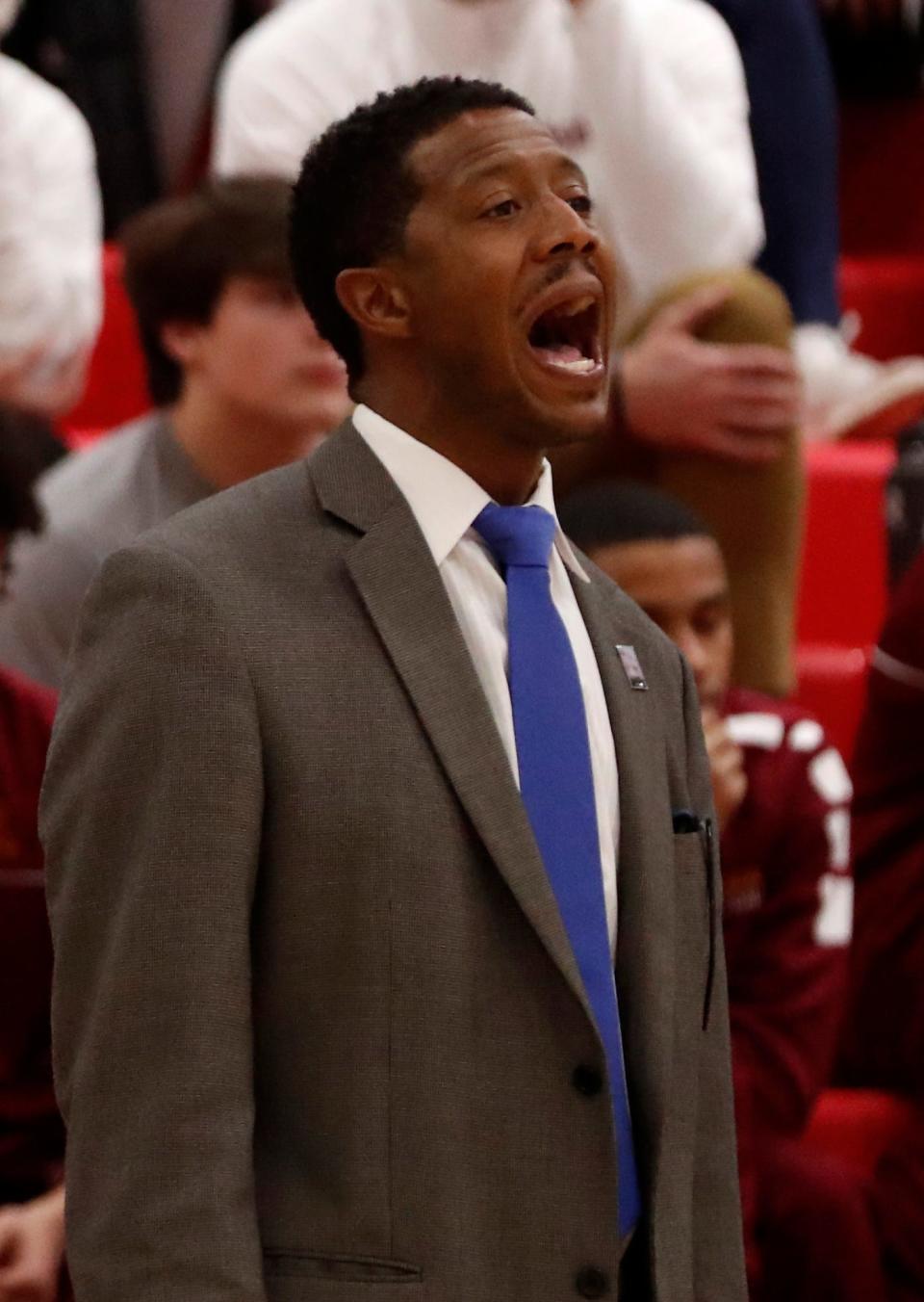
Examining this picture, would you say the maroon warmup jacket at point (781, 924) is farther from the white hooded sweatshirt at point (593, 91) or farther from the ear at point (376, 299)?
the ear at point (376, 299)

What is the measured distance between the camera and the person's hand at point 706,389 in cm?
187

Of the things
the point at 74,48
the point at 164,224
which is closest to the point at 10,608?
the point at 164,224

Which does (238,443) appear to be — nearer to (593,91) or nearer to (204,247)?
(204,247)

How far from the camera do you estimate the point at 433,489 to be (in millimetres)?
870

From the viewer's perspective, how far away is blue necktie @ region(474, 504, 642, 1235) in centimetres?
84

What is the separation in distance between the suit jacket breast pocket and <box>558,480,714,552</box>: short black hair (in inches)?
26.5

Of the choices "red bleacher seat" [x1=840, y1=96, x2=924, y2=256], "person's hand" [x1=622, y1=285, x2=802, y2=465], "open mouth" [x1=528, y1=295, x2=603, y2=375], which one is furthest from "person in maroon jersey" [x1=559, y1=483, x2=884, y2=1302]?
"red bleacher seat" [x1=840, y1=96, x2=924, y2=256]

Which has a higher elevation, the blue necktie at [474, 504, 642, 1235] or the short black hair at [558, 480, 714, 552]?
the blue necktie at [474, 504, 642, 1235]

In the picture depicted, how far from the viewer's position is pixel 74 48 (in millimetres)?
2760

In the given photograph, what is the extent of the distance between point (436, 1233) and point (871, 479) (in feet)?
4.98

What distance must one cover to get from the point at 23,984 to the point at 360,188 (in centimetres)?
64

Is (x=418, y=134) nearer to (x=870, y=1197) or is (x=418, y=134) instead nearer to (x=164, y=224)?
(x=870, y=1197)

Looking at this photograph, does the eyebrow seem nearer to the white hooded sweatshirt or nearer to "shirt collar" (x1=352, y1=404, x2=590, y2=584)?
"shirt collar" (x1=352, y1=404, x2=590, y2=584)

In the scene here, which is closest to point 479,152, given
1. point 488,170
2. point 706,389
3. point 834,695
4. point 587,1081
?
point 488,170
